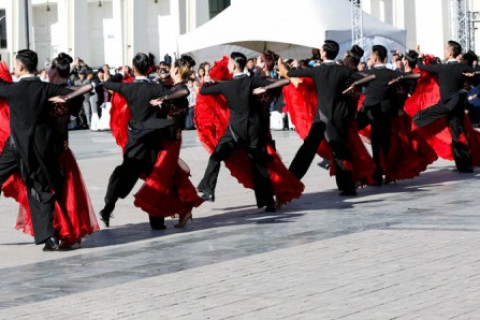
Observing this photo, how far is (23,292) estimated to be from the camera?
9.48 meters

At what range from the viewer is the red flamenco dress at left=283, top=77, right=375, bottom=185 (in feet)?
53.3

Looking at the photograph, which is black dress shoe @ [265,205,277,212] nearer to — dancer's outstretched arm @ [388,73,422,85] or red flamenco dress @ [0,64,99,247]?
red flamenco dress @ [0,64,99,247]

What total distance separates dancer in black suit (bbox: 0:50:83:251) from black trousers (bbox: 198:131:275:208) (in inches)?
123

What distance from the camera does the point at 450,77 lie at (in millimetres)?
18344

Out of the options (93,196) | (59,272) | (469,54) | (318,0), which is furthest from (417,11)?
(59,272)

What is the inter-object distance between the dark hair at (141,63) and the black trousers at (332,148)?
344cm

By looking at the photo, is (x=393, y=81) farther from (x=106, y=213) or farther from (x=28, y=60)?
(x=28, y=60)

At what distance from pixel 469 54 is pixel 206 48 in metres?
12.6

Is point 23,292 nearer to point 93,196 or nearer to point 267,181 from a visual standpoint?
point 267,181

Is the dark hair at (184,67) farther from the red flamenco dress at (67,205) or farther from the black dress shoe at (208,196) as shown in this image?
the black dress shoe at (208,196)

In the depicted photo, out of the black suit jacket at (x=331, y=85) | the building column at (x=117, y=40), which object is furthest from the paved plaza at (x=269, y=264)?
the building column at (x=117, y=40)

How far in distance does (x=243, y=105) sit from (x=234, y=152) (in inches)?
26.1

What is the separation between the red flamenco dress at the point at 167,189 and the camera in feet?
42.7

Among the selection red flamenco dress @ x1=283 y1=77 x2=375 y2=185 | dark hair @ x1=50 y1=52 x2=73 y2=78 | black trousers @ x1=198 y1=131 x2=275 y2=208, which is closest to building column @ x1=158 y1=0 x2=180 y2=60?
red flamenco dress @ x1=283 y1=77 x2=375 y2=185
